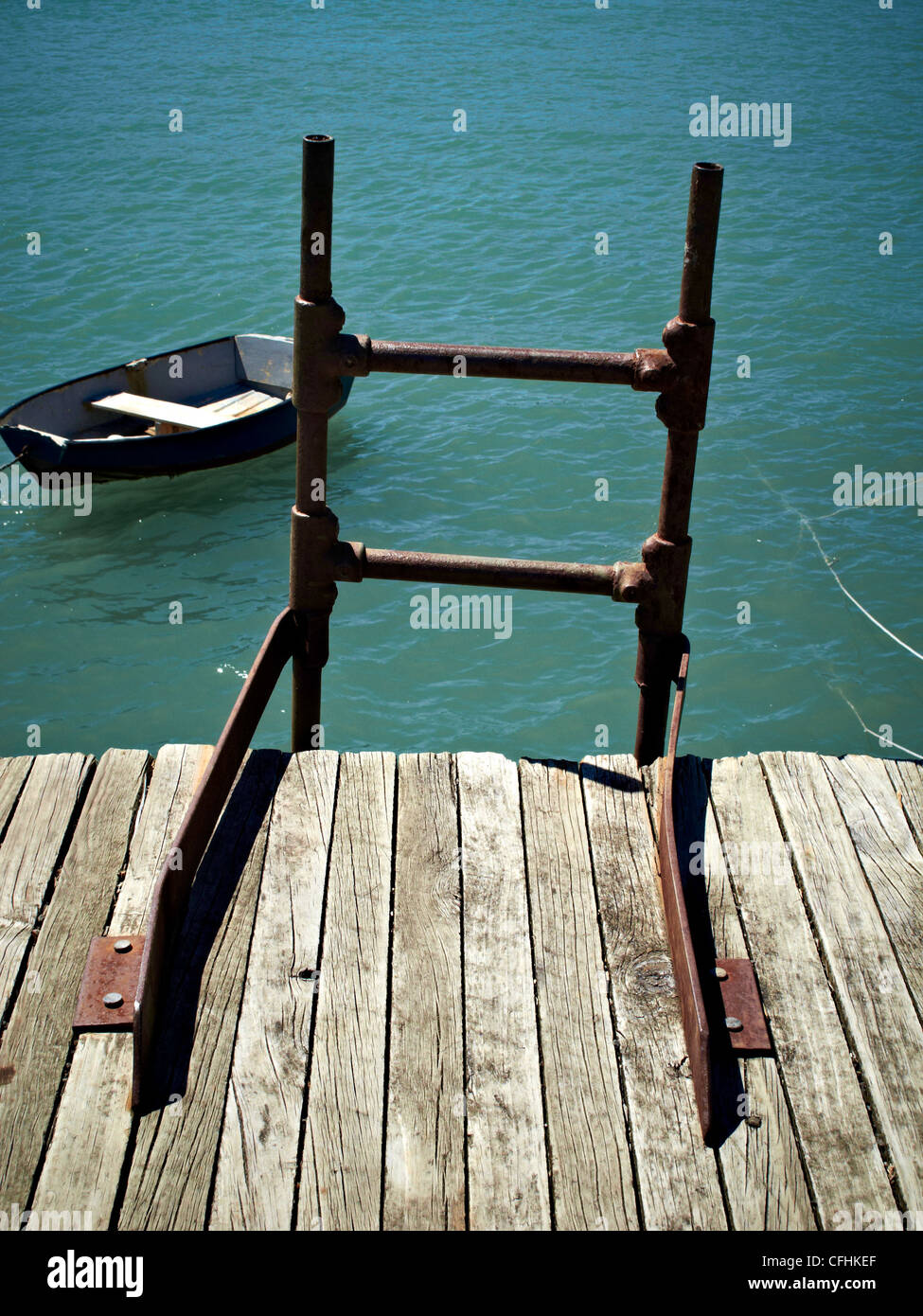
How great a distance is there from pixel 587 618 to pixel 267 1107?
7634 mm

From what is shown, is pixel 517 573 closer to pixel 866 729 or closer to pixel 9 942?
pixel 9 942

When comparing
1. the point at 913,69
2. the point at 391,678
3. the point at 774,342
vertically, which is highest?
the point at 913,69

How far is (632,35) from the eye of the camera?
26812 mm

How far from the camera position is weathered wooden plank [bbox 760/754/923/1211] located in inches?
106

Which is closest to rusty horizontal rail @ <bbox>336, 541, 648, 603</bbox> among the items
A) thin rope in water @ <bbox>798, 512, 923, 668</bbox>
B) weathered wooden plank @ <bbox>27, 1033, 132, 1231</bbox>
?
weathered wooden plank @ <bbox>27, 1033, 132, 1231</bbox>

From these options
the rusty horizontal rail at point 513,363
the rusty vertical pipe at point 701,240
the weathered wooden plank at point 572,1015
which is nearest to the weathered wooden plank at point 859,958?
the weathered wooden plank at point 572,1015

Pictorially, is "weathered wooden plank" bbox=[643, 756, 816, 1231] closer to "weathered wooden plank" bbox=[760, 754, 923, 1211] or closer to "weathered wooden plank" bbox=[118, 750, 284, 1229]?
"weathered wooden plank" bbox=[760, 754, 923, 1211]

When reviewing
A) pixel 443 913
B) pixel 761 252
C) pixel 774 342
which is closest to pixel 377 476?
pixel 774 342

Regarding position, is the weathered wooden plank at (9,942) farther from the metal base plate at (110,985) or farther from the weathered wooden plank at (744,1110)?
the weathered wooden plank at (744,1110)

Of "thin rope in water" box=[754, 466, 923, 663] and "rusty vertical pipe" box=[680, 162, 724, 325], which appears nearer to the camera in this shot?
"rusty vertical pipe" box=[680, 162, 724, 325]

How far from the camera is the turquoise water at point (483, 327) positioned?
9.30 m

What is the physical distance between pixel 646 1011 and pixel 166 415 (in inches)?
366

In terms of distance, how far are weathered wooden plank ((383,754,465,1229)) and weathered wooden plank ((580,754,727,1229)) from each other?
39 cm

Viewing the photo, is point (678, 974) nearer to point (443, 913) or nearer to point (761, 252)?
point (443, 913)
